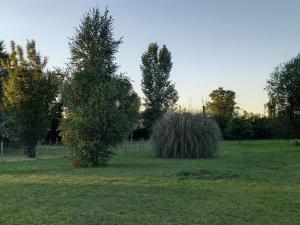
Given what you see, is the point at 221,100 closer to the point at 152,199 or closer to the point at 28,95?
the point at 28,95

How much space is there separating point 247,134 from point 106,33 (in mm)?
29798

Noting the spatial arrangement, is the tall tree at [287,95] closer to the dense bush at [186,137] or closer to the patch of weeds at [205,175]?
the dense bush at [186,137]

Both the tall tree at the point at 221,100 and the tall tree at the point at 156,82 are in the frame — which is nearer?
the tall tree at the point at 156,82

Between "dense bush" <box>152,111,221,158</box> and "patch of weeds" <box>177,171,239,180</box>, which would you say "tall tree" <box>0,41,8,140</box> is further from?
"patch of weeds" <box>177,171,239,180</box>

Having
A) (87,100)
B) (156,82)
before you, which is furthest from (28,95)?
(156,82)

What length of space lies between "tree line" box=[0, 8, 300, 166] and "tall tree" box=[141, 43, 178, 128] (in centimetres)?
1349

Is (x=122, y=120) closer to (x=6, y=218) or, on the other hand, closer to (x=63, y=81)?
(x=63, y=81)

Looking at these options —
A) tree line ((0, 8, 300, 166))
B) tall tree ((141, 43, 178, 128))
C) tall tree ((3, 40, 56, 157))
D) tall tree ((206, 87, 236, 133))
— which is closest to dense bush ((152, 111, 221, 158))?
tree line ((0, 8, 300, 166))

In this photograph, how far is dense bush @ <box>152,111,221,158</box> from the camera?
22.7 meters

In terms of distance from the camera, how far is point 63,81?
64.0ft

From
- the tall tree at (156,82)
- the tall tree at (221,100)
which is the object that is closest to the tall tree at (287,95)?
the tall tree at (156,82)

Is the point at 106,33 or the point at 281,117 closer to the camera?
the point at 106,33

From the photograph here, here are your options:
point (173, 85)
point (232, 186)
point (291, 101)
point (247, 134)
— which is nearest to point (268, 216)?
point (232, 186)

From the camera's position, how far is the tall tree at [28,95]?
26.1 meters
